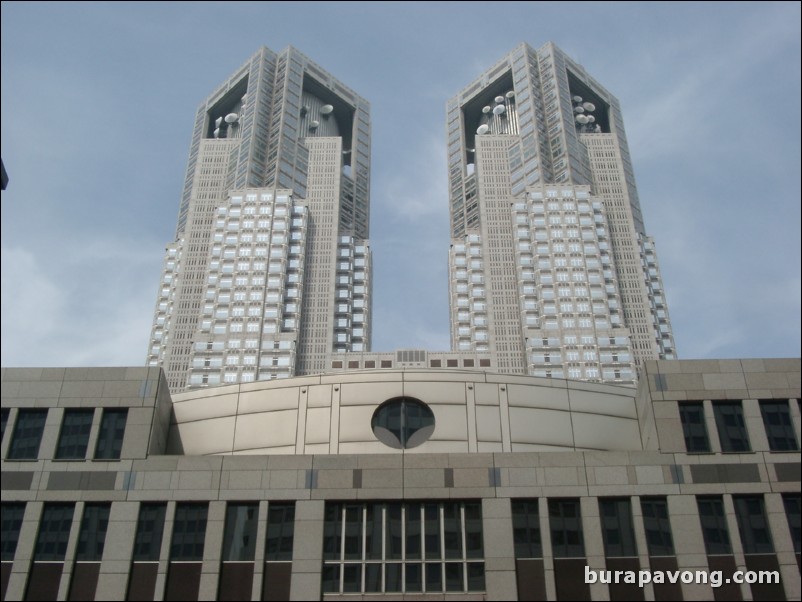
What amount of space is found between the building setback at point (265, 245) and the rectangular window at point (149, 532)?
91165mm

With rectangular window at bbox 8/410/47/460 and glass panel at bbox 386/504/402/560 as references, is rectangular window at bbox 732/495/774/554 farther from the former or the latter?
rectangular window at bbox 8/410/47/460

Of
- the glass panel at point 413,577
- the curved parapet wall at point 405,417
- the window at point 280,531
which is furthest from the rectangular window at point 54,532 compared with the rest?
the glass panel at point 413,577

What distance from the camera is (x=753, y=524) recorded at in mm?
46094

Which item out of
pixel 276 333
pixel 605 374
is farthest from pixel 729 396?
pixel 276 333

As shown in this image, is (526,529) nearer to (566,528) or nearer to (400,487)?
(566,528)

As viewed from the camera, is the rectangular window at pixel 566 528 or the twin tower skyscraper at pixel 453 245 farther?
the twin tower skyscraper at pixel 453 245

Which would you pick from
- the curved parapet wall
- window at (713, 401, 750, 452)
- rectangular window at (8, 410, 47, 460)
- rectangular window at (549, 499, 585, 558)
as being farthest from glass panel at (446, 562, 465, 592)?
rectangular window at (8, 410, 47, 460)

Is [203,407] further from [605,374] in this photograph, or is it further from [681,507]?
[605,374]

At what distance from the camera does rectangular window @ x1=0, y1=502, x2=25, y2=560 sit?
45.8 meters

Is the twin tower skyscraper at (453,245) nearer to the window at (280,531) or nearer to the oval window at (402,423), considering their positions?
the oval window at (402,423)

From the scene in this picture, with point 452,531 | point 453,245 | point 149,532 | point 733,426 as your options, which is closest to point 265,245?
point 453,245

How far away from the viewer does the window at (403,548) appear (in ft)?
148

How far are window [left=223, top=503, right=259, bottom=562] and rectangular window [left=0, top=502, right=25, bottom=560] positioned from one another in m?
11.2

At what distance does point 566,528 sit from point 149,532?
2261 cm
